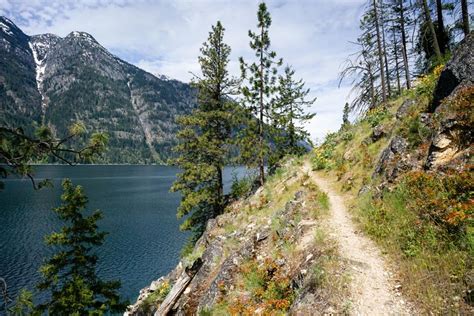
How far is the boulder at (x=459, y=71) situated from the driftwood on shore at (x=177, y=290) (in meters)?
11.6

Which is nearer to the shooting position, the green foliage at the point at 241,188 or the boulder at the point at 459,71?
the boulder at the point at 459,71

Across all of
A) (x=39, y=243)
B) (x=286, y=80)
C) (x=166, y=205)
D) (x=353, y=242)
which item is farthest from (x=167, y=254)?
(x=353, y=242)

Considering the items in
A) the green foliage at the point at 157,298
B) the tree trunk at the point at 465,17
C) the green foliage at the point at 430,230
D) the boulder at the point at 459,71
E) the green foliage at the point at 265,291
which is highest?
the tree trunk at the point at 465,17

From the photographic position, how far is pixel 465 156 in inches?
303

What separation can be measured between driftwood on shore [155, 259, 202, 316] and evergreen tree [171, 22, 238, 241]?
10118 millimetres

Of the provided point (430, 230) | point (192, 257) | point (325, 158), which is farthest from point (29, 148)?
point (325, 158)

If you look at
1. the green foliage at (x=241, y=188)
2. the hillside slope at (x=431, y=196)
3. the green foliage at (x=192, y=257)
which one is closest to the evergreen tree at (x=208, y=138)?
the green foliage at (x=241, y=188)

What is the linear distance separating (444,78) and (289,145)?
1987cm

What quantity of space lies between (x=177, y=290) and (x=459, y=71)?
43.4 ft

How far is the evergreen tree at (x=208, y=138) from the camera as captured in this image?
23.4 m

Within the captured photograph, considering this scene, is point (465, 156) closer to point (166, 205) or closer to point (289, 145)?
point (289, 145)

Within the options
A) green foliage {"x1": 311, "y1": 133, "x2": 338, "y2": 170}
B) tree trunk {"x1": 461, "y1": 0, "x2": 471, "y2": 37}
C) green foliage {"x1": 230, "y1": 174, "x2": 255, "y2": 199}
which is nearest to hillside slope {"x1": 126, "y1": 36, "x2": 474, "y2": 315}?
green foliage {"x1": 311, "y1": 133, "x2": 338, "y2": 170}

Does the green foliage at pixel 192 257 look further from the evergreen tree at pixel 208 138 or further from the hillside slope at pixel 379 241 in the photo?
the evergreen tree at pixel 208 138

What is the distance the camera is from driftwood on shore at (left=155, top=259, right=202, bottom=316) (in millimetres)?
12027
